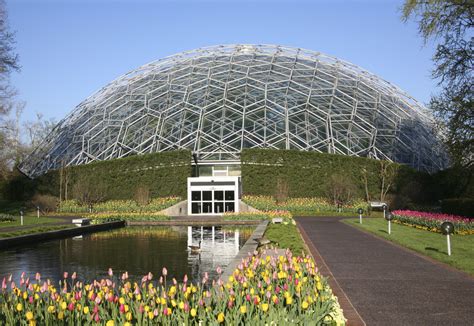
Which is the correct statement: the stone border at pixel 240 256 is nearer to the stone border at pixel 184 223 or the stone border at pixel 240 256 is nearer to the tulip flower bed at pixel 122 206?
the stone border at pixel 184 223

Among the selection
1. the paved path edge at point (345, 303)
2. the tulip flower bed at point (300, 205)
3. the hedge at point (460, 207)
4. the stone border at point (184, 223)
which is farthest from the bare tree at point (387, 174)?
the paved path edge at point (345, 303)

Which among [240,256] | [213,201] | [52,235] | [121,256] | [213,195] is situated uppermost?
[213,195]

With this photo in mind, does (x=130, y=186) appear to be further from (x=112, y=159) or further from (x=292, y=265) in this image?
(x=292, y=265)

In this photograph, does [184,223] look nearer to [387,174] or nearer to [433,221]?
[433,221]

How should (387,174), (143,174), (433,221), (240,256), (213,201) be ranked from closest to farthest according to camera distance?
(240,256)
(433,221)
(387,174)
(143,174)
(213,201)

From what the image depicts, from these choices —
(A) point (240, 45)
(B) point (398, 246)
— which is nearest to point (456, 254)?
(B) point (398, 246)

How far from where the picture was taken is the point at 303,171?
41.6 meters

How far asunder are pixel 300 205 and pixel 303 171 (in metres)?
3.18

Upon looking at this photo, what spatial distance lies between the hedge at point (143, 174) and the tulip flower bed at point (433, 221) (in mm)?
18670

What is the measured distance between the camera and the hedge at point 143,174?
1652 inches

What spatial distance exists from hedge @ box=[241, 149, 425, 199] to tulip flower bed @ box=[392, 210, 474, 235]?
12.3 m

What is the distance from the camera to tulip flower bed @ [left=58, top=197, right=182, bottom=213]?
39906 mm

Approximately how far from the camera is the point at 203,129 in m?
44.7

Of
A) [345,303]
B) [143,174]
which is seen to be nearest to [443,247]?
[345,303]
